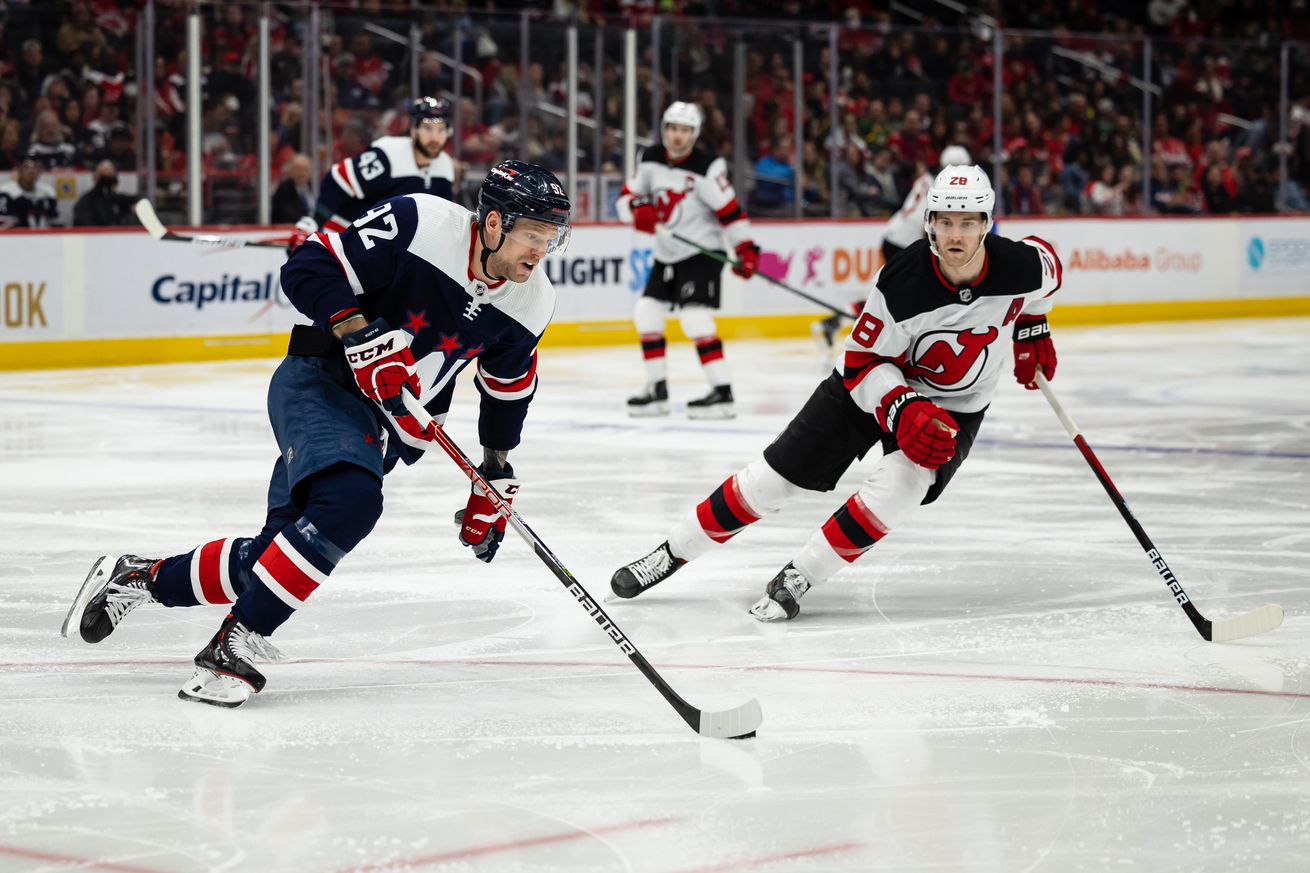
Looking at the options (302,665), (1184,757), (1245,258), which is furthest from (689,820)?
(1245,258)

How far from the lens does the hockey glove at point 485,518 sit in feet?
12.1

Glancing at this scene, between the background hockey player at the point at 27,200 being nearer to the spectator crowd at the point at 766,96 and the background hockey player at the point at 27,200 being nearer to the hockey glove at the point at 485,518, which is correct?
the spectator crowd at the point at 766,96

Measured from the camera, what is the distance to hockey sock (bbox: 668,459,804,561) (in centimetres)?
410

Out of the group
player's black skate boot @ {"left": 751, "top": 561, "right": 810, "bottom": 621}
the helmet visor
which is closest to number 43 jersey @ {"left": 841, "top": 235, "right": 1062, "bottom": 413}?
player's black skate boot @ {"left": 751, "top": 561, "right": 810, "bottom": 621}

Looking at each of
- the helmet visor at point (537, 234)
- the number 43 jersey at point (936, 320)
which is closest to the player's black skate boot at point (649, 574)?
the number 43 jersey at point (936, 320)

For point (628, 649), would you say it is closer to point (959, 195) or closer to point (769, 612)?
point (769, 612)

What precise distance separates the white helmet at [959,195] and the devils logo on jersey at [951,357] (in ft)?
0.62

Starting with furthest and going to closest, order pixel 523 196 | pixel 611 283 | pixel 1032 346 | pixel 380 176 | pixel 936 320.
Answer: pixel 611 283
pixel 380 176
pixel 1032 346
pixel 936 320
pixel 523 196

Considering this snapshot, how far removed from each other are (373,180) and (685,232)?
1.42 m

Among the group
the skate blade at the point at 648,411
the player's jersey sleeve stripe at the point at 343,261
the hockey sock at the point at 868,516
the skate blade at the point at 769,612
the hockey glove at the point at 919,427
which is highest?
the player's jersey sleeve stripe at the point at 343,261

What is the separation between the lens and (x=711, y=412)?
25.8ft

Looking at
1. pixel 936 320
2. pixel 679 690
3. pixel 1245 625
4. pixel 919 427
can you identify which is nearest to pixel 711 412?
pixel 936 320

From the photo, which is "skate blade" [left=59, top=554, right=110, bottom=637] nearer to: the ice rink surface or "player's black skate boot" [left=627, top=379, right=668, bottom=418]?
the ice rink surface

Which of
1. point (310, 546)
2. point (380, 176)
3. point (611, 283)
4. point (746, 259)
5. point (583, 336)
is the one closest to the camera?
point (310, 546)
